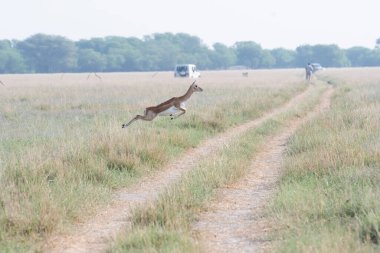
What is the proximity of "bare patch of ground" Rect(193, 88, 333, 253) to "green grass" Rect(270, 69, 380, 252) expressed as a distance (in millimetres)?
209

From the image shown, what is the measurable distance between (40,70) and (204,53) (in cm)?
4229

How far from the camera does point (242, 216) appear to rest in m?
7.50

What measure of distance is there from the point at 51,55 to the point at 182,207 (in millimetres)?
122022

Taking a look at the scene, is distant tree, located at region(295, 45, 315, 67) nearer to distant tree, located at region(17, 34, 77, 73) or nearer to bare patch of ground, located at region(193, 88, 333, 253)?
distant tree, located at region(17, 34, 77, 73)

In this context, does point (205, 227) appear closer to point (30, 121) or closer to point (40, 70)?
point (30, 121)

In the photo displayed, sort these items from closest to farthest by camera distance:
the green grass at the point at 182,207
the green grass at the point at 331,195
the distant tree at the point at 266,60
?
the green grass at the point at 331,195 → the green grass at the point at 182,207 → the distant tree at the point at 266,60

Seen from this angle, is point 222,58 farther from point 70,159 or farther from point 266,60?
point 70,159

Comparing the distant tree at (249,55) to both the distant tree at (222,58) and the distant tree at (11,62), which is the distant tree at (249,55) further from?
the distant tree at (11,62)

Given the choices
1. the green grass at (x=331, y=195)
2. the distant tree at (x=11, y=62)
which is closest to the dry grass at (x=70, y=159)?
the green grass at (x=331, y=195)

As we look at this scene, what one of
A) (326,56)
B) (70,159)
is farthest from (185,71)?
(326,56)

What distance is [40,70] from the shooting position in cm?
12612

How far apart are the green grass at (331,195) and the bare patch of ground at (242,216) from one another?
209 mm

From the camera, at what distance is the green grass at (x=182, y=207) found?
5.99 meters

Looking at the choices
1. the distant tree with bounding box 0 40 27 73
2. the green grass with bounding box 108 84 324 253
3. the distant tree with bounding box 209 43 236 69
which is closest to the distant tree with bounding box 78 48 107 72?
the distant tree with bounding box 0 40 27 73
